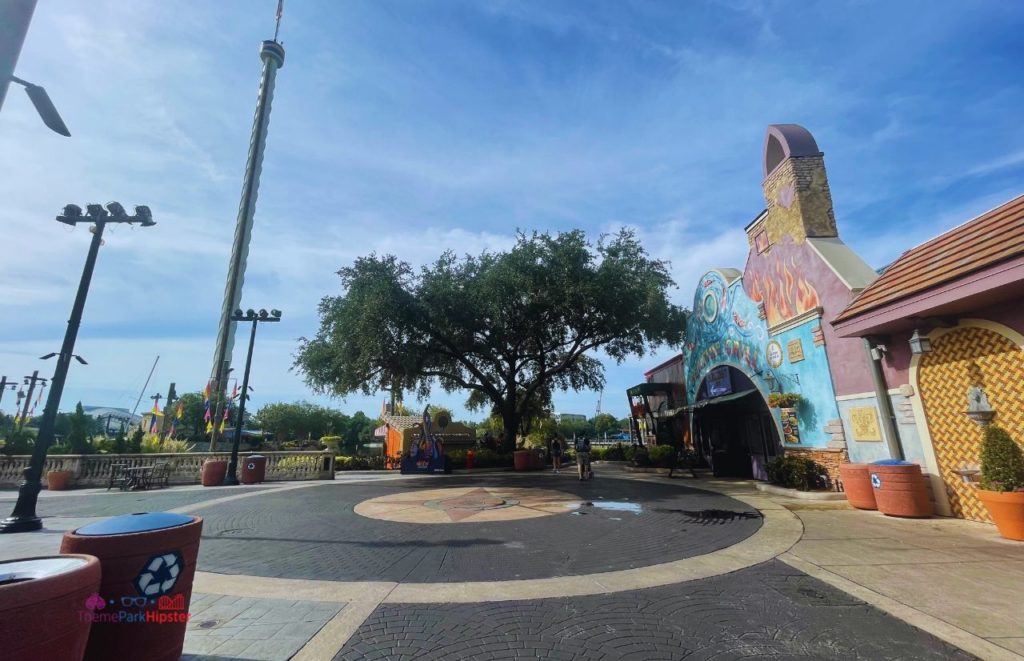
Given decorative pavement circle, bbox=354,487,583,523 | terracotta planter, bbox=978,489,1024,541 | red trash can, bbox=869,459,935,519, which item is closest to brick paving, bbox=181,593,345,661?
decorative pavement circle, bbox=354,487,583,523

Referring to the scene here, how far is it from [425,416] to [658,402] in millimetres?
12043

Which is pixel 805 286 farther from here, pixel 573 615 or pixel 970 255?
pixel 573 615

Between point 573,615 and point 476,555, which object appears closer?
point 573,615

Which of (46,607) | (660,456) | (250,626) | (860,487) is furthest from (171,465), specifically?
(860,487)

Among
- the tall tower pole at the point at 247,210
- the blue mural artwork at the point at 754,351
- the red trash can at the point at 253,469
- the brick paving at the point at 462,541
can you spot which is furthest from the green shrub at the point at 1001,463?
the tall tower pole at the point at 247,210

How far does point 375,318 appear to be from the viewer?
64.8ft

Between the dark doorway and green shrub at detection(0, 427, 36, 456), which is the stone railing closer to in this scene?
green shrub at detection(0, 427, 36, 456)

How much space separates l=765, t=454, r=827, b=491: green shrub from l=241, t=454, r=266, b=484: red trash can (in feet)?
59.8

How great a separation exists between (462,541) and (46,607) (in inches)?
222

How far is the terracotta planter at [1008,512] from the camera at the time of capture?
667 centimetres

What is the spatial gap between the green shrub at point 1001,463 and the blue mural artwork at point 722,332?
7.08 m

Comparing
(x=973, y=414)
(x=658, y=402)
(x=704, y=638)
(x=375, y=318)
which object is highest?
(x=375, y=318)

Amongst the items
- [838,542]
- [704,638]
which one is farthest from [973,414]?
[704,638]

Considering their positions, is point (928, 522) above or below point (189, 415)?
below
